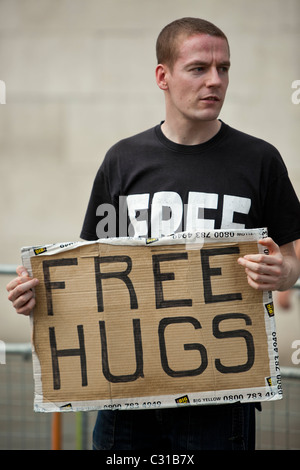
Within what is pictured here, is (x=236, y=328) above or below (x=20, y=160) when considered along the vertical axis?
below

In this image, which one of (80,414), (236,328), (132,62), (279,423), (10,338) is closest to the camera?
(236,328)

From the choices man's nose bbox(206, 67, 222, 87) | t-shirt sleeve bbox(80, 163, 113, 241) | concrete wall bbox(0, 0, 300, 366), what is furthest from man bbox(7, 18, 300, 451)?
concrete wall bbox(0, 0, 300, 366)

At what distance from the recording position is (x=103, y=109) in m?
5.95

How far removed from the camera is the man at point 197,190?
9.15 ft

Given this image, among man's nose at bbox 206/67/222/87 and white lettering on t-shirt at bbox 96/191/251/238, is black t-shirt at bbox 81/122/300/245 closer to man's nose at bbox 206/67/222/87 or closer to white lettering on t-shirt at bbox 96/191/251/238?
white lettering on t-shirt at bbox 96/191/251/238

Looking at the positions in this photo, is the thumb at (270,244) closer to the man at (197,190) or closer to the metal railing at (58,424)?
the man at (197,190)

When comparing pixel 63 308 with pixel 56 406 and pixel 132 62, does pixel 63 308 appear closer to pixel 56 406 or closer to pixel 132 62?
pixel 56 406

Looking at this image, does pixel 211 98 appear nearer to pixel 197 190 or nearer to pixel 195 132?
pixel 195 132

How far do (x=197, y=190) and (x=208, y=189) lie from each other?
0.04 meters

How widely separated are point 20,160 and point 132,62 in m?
1.23

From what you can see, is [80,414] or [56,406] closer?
[56,406]

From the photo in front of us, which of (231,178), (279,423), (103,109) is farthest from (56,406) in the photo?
(103,109)

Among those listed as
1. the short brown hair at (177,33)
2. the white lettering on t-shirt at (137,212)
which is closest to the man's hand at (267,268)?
the white lettering on t-shirt at (137,212)

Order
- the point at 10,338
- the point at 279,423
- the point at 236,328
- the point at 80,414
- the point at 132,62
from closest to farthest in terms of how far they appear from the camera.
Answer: the point at 236,328, the point at 80,414, the point at 279,423, the point at 132,62, the point at 10,338
